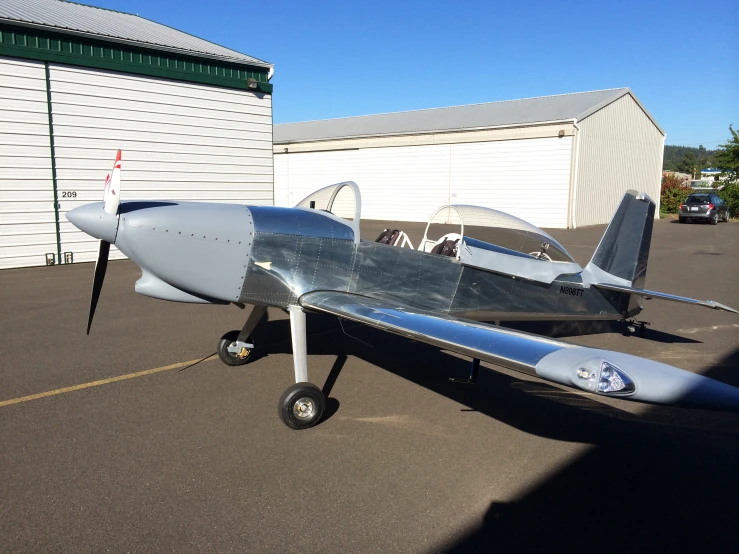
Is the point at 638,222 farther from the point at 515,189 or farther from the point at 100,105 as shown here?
the point at 515,189

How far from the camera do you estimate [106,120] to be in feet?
45.5

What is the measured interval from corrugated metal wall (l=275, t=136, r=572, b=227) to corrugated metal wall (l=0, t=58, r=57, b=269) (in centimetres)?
1640

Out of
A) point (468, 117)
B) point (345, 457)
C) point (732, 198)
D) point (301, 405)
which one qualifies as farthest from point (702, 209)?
point (345, 457)

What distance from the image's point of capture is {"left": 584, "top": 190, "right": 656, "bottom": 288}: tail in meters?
6.82

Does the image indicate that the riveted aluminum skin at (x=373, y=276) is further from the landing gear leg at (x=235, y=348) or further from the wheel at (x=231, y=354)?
the wheel at (x=231, y=354)

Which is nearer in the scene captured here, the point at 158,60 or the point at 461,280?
the point at 461,280

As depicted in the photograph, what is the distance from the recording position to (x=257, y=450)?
4.14 meters

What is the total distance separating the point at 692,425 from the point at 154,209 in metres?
4.96

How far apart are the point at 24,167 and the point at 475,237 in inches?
451

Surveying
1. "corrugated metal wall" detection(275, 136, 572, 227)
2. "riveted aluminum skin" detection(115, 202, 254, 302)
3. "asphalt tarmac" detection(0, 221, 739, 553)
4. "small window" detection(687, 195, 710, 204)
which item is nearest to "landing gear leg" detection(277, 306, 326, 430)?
"asphalt tarmac" detection(0, 221, 739, 553)

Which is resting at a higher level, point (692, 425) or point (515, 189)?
point (515, 189)

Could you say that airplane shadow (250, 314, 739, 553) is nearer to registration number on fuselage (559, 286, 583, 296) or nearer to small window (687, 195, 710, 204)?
registration number on fuselage (559, 286, 583, 296)

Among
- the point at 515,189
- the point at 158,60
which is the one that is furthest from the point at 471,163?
the point at 158,60

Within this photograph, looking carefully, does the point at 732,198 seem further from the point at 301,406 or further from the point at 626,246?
the point at 301,406
